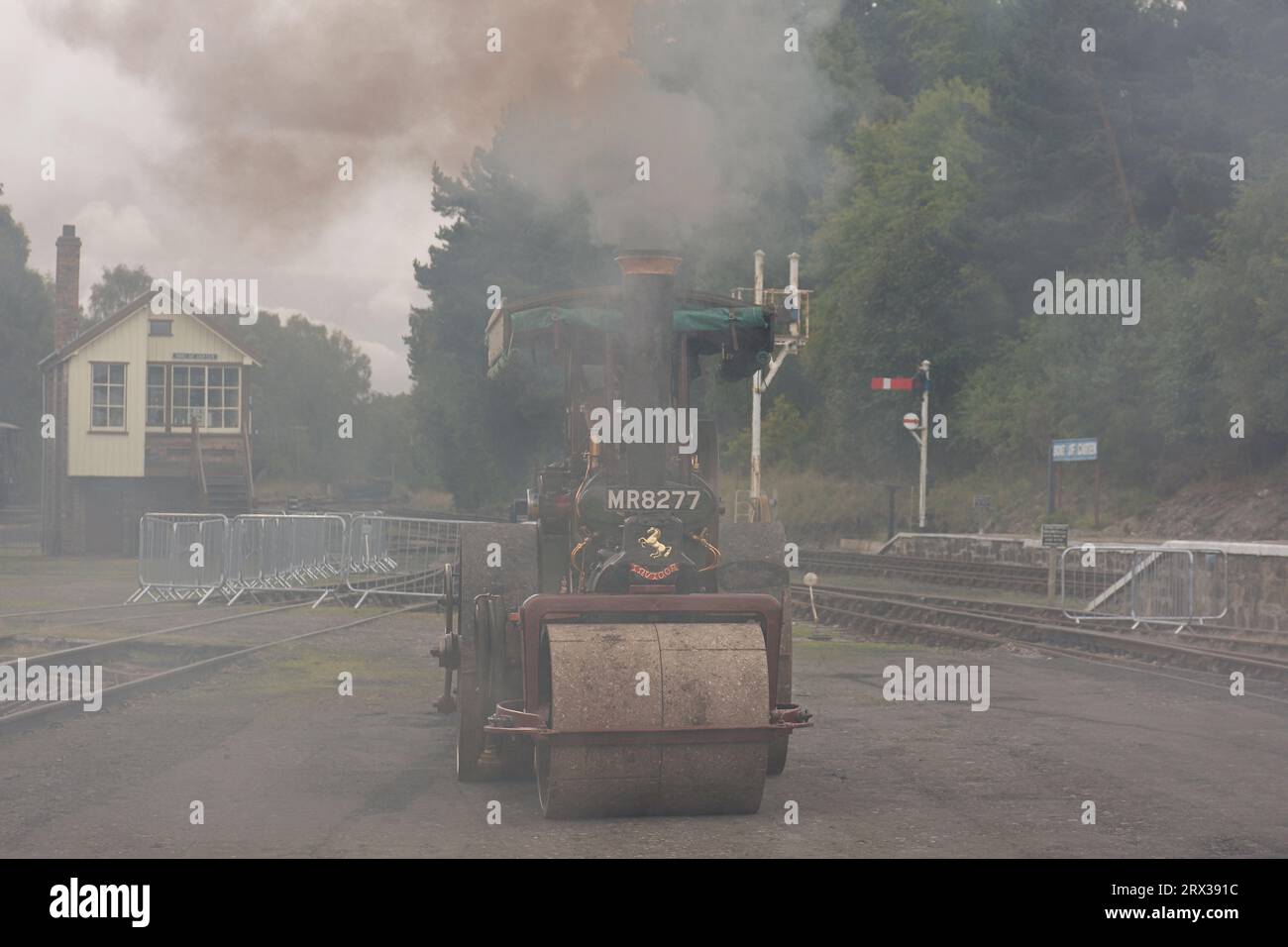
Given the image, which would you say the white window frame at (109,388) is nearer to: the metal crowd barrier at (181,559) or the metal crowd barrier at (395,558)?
the metal crowd barrier at (395,558)

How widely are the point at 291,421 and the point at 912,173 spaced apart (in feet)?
320

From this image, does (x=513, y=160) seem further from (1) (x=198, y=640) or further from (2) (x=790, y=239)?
(2) (x=790, y=239)

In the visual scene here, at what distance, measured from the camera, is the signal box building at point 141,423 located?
43.1 m

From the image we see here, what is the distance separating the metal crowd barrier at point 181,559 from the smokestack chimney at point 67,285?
24258 mm

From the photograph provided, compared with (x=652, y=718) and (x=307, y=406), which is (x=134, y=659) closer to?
(x=652, y=718)

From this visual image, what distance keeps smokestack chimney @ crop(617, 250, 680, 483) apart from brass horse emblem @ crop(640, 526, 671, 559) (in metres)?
0.76

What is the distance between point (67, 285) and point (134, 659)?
34.5 m

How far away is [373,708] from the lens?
13.3 m

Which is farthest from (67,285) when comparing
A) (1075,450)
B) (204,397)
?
(1075,450)

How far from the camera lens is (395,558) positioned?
3316 cm

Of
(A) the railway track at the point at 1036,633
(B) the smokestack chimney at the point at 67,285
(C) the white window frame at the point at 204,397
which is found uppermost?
(B) the smokestack chimney at the point at 67,285

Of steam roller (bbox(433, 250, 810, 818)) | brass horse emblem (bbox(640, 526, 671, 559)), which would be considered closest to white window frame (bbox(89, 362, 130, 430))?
steam roller (bbox(433, 250, 810, 818))

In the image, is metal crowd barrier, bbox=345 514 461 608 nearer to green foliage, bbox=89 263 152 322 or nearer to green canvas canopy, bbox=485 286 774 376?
green canvas canopy, bbox=485 286 774 376

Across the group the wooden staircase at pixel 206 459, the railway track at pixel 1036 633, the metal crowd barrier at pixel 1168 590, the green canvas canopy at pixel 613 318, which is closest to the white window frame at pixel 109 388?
the wooden staircase at pixel 206 459
